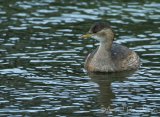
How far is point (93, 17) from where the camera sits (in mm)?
26609

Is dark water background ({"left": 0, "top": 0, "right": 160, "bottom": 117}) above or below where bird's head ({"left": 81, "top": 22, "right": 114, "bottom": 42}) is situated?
below

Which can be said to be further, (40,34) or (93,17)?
(93,17)

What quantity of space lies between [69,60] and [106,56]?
37.3 inches

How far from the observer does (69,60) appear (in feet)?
70.3

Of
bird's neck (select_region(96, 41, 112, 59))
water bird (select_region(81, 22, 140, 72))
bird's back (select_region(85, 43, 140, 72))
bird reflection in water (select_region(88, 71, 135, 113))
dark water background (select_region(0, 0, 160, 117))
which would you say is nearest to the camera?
dark water background (select_region(0, 0, 160, 117))

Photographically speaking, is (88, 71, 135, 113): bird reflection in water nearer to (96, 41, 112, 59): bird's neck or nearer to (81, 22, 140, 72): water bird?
(81, 22, 140, 72): water bird

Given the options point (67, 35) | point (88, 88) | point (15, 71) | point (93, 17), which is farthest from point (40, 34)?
point (88, 88)

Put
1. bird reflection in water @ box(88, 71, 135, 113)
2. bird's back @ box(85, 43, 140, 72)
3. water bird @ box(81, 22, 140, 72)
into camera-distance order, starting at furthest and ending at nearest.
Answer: bird's back @ box(85, 43, 140, 72), water bird @ box(81, 22, 140, 72), bird reflection in water @ box(88, 71, 135, 113)

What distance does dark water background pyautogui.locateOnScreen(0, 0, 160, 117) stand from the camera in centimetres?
1685

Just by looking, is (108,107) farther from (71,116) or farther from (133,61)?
(133,61)

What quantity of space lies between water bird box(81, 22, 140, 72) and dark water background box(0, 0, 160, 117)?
291 millimetres

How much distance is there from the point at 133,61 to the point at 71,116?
5.59 metres

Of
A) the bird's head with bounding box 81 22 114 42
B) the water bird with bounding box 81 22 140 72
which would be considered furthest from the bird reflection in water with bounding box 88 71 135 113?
the bird's head with bounding box 81 22 114 42

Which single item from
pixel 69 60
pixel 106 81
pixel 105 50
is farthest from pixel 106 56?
pixel 106 81
